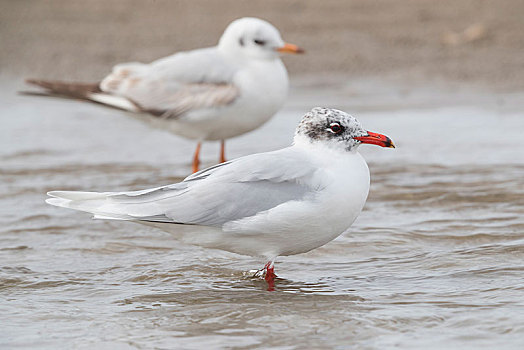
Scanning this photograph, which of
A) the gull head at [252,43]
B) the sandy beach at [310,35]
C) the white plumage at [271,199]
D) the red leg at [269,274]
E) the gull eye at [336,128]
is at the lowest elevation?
the red leg at [269,274]

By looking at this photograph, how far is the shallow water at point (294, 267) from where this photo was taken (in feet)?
14.3

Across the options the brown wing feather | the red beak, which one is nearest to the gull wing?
the red beak

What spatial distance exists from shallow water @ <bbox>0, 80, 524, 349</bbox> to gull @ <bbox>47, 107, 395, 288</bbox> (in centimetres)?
29

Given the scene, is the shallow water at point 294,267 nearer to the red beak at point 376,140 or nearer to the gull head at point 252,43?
the red beak at point 376,140

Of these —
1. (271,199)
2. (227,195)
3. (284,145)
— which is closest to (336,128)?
(271,199)

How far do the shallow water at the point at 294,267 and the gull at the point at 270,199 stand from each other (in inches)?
11.4

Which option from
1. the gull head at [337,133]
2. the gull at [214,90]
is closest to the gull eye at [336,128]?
the gull head at [337,133]

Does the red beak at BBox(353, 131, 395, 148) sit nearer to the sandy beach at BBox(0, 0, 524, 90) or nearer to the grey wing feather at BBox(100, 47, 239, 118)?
the grey wing feather at BBox(100, 47, 239, 118)

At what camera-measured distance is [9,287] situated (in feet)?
17.0

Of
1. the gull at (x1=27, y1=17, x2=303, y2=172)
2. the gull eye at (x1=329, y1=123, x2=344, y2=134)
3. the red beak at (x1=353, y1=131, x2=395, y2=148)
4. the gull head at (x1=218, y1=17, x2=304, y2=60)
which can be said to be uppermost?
the gull head at (x1=218, y1=17, x2=304, y2=60)

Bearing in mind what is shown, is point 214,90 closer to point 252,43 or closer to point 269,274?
point 252,43

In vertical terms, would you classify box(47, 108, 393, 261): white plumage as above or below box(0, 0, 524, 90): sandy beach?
below

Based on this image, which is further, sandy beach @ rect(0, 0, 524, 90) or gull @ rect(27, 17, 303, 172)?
sandy beach @ rect(0, 0, 524, 90)

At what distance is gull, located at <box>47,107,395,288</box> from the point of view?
191 inches
